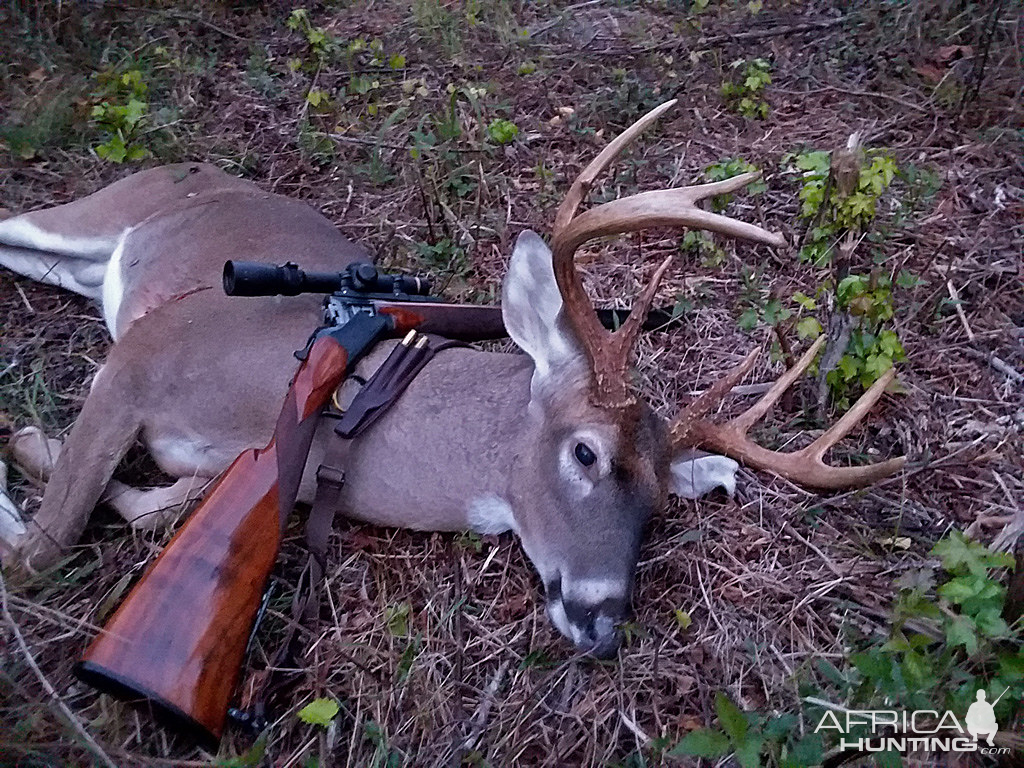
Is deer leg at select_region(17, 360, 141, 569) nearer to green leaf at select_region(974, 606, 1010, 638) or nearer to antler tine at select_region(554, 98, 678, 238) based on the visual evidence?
antler tine at select_region(554, 98, 678, 238)

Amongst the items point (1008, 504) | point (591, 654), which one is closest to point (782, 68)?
point (1008, 504)

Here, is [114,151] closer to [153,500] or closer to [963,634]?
[153,500]

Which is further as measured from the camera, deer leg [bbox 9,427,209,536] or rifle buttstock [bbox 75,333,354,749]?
deer leg [bbox 9,427,209,536]

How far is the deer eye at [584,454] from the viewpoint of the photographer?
2.96 m

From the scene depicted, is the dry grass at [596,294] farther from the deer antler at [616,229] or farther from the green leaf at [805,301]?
the deer antler at [616,229]

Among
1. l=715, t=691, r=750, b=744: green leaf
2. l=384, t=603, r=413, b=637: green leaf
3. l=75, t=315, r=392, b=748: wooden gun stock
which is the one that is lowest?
l=384, t=603, r=413, b=637: green leaf

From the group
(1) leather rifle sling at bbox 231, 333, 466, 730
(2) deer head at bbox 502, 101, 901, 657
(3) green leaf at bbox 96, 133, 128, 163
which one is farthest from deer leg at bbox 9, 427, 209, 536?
(3) green leaf at bbox 96, 133, 128, 163

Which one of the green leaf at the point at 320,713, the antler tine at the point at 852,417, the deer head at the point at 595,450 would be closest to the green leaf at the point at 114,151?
the deer head at the point at 595,450

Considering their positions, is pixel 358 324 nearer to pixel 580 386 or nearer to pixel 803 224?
pixel 580 386

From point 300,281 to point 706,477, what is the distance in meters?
1.80

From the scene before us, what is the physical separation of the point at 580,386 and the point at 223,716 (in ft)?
5.23

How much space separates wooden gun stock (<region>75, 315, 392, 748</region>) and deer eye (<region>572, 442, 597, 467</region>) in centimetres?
94

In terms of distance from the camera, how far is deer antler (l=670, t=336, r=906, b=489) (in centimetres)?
282

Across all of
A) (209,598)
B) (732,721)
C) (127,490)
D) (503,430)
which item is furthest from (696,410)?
(127,490)
